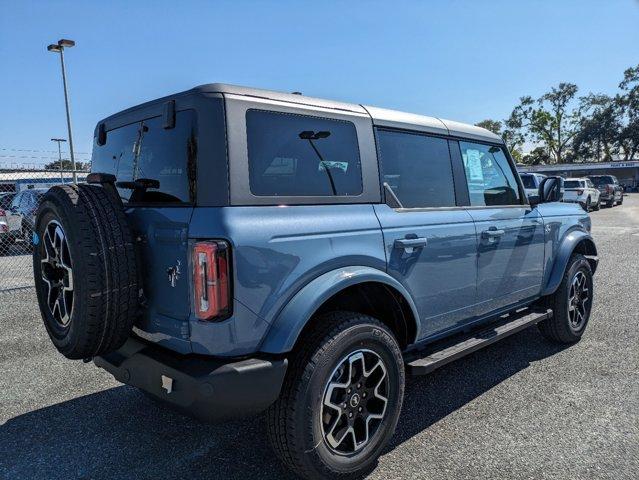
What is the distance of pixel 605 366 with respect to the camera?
13.3 ft

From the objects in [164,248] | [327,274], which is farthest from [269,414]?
[164,248]

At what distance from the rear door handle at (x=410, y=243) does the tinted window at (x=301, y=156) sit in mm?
390

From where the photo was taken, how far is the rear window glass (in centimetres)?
230

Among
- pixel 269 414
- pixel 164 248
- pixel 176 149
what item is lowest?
pixel 269 414

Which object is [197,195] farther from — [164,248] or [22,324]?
[22,324]

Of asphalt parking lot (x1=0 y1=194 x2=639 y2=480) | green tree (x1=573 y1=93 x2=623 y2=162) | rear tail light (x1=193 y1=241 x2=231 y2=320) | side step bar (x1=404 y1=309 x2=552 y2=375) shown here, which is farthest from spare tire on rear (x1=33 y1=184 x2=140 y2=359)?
green tree (x1=573 y1=93 x2=623 y2=162)

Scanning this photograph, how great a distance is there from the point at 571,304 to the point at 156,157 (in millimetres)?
4091

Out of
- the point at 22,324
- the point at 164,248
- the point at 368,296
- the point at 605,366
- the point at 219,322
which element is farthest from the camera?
the point at 22,324

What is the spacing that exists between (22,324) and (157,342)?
409 centimetres

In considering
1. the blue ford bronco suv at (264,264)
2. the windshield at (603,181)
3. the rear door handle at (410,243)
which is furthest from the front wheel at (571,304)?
the windshield at (603,181)

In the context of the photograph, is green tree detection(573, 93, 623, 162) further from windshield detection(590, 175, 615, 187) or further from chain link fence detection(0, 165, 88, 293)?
chain link fence detection(0, 165, 88, 293)

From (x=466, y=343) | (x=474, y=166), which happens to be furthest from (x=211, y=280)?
(x=474, y=166)

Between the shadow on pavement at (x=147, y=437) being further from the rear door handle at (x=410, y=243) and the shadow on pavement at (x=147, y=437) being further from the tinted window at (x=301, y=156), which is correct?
the tinted window at (x=301, y=156)

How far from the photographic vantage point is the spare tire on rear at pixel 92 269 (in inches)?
88.1
